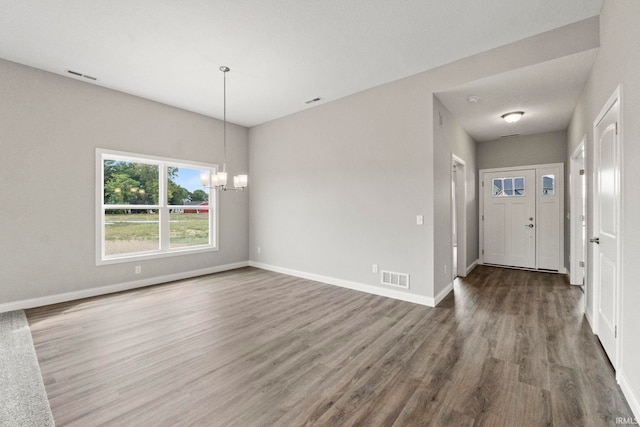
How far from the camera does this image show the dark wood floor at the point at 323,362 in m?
1.85

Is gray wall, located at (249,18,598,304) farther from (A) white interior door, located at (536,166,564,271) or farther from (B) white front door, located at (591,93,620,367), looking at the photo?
(A) white interior door, located at (536,166,564,271)

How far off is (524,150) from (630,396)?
216 inches

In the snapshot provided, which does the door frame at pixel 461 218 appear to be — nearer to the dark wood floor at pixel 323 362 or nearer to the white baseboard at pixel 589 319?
the dark wood floor at pixel 323 362

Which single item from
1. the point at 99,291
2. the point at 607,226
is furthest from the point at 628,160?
the point at 99,291

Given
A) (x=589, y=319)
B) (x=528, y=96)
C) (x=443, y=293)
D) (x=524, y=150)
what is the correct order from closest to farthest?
(x=589, y=319)
(x=528, y=96)
(x=443, y=293)
(x=524, y=150)

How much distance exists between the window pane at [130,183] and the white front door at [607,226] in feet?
19.9

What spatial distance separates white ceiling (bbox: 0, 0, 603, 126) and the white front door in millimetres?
1077

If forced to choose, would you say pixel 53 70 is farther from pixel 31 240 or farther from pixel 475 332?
pixel 475 332

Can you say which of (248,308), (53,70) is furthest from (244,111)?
(248,308)

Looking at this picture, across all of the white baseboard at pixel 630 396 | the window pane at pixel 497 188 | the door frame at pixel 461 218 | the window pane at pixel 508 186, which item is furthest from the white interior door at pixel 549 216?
the white baseboard at pixel 630 396

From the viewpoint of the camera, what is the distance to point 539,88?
3.71m

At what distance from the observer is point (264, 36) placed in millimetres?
3105

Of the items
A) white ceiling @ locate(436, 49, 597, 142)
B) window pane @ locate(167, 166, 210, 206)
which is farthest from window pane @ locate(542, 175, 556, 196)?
window pane @ locate(167, 166, 210, 206)

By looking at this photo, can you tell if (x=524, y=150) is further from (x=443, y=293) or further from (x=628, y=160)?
(x=628, y=160)
